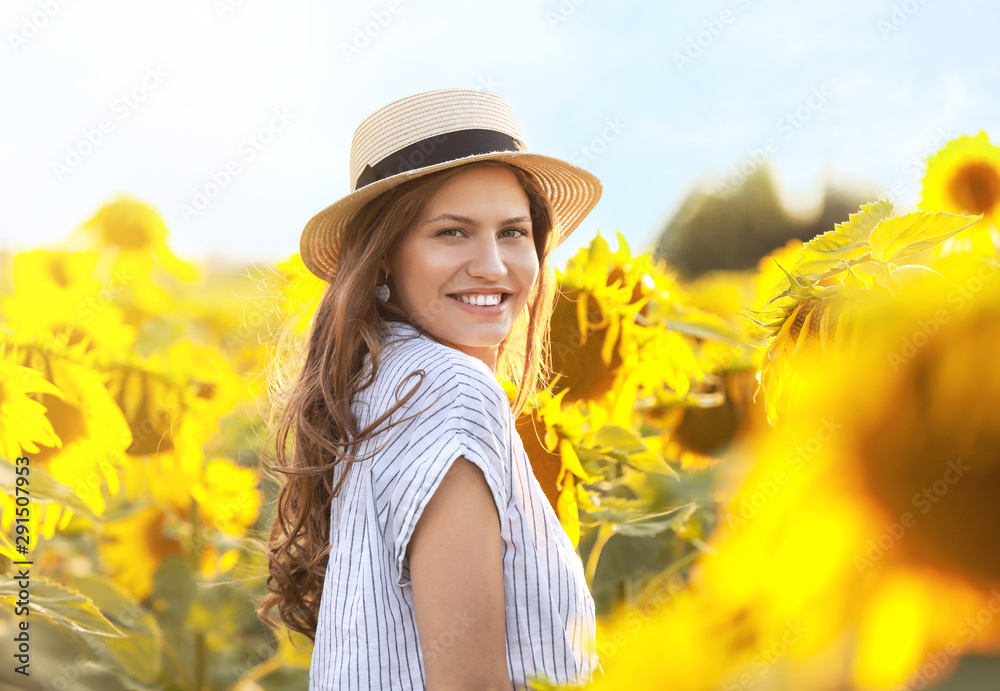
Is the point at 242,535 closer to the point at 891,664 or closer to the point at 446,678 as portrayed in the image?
the point at 446,678

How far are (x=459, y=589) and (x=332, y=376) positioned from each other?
0.36 metres

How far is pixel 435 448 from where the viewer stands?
78cm

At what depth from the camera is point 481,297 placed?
104 cm

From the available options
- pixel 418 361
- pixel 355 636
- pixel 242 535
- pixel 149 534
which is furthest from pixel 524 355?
pixel 149 534

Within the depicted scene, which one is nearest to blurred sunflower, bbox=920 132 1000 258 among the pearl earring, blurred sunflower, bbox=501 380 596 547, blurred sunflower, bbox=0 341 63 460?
blurred sunflower, bbox=501 380 596 547

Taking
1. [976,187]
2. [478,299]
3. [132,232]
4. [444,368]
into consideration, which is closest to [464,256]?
[478,299]

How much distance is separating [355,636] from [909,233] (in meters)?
0.67

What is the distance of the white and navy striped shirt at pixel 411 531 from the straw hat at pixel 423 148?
0.28 m

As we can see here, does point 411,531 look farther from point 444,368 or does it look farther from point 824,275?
point 824,275

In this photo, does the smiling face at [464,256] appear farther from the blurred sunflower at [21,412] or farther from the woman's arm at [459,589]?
the blurred sunflower at [21,412]

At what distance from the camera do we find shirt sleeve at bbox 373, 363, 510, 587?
30.2 inches

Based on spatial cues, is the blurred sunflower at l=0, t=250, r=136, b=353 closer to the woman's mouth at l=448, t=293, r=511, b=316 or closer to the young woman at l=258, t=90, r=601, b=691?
the young woman at l=258, t=90, r=601, b=691

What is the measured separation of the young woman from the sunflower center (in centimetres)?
54

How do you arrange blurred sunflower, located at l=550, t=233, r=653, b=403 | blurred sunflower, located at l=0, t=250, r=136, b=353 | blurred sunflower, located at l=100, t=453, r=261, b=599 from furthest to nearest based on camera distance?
blurred sunflower, located at l=100, t=453, r=261, b=599
blurred sunflower, located at l=550, t=233, r=653, b=403
blurred sunflower, located at l=0, t=250, r=136, b=353
